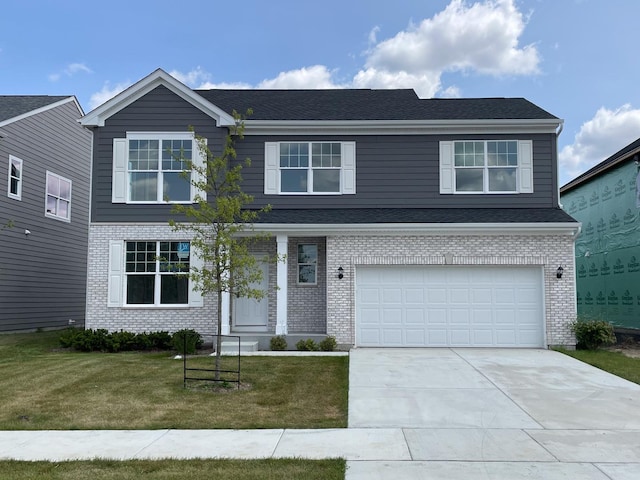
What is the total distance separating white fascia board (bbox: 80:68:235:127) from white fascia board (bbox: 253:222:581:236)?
3432mm

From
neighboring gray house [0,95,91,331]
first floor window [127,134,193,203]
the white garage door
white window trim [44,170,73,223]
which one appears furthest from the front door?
white window trim [44,170,73,223]

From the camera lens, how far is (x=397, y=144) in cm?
1628

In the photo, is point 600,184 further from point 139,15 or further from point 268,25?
point 139,15

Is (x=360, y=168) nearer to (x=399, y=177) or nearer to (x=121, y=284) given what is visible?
(x=399, y=177)

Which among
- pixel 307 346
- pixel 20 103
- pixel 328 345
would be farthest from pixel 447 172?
pixel 20 103

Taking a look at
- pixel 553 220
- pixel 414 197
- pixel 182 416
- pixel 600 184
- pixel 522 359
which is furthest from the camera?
pixel 600 184

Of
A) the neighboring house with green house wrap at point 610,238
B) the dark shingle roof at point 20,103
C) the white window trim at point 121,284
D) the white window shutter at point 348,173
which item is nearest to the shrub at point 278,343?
the white window trim at point 121,284

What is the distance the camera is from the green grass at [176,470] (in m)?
5.67

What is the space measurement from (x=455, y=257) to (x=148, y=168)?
8.51 meters

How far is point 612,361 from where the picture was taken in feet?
41.8

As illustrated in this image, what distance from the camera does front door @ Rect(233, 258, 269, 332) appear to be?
1572cm

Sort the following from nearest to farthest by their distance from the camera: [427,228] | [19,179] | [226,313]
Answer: [427,228] → [226,313] → [19,179]

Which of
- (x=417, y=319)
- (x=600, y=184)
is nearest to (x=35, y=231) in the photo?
(x=417, y=319)

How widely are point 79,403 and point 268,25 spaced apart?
13.9 metres
